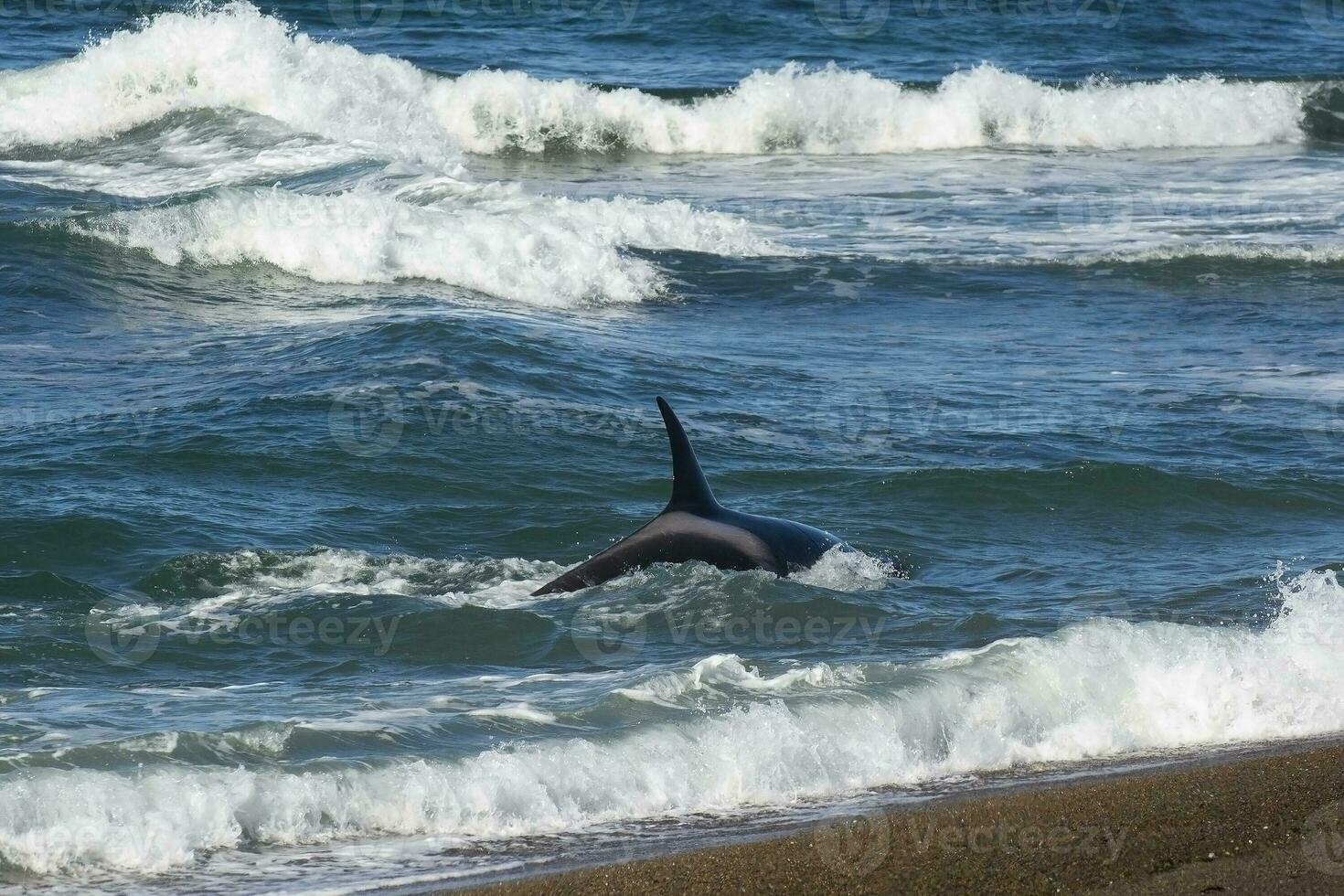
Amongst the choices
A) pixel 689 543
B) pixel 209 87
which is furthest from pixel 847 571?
pixel 209 87

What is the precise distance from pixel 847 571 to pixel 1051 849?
12.5 ft

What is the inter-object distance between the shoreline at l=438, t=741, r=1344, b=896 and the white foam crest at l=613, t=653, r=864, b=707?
46.4 inches

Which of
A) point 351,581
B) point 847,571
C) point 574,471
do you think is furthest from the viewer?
point 574,471

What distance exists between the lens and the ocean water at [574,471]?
257 inches

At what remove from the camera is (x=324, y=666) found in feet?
26.0

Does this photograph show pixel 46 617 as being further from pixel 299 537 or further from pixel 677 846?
pixel 677 846

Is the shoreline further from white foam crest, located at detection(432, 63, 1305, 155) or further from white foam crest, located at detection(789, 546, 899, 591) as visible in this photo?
white foam crest, located at detection(432, 63, 1305, 155)

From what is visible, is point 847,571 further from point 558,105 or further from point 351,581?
point 558,105

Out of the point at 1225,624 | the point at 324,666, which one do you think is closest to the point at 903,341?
the point at 1225,624

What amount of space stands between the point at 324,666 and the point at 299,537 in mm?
2153

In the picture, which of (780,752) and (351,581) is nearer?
(780,752)

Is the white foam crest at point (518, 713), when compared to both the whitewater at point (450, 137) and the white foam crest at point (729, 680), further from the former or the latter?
the whitewater at point (450, 137)

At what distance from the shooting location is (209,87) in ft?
82.1

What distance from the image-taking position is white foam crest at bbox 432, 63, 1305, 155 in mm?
28344
